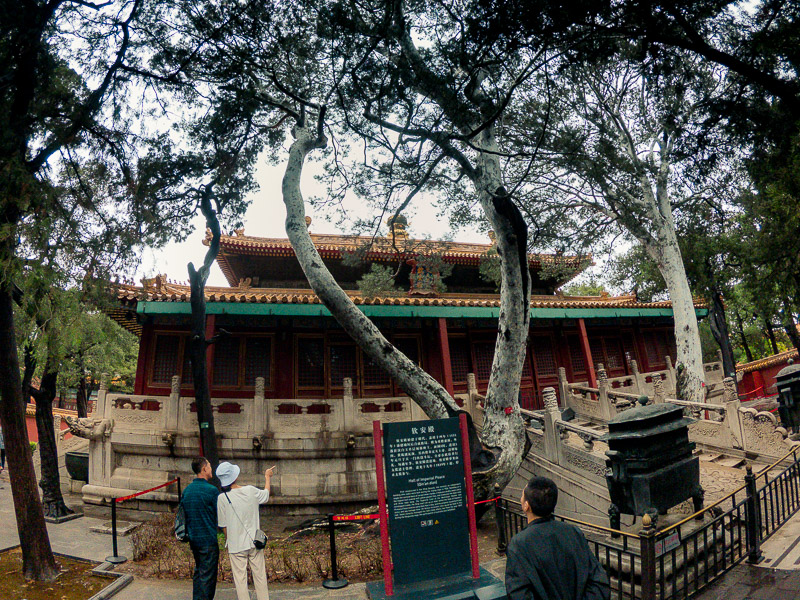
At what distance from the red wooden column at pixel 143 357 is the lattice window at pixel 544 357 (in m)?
12.8

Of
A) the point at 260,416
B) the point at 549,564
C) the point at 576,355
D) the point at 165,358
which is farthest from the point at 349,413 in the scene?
the point at 576,355

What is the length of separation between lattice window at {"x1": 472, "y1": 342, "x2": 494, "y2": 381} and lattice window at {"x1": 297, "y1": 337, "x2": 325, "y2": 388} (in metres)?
5.33

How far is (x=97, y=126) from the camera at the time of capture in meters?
7.49

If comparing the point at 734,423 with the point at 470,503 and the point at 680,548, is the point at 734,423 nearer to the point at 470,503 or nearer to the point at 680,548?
the point at 680,548

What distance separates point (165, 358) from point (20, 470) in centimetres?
795

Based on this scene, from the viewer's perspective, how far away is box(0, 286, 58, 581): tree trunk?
6.12 metres

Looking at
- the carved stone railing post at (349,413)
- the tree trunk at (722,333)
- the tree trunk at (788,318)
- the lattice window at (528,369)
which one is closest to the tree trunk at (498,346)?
the carved stone railing post at (349,413)

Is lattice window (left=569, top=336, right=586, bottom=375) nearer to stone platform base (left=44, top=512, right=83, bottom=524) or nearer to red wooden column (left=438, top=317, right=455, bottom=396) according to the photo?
red wooden column (left=438, top=317, right=455, bottom=396)

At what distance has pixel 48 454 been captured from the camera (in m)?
10.1

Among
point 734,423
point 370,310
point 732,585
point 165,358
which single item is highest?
point 370,310

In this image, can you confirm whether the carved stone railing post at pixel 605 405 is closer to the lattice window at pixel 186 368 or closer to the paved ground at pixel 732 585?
the paved ground at pixel 732 585

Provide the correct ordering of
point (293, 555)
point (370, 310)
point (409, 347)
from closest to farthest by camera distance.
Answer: point (293, 555) → point (370, 310) → point (409, 347)

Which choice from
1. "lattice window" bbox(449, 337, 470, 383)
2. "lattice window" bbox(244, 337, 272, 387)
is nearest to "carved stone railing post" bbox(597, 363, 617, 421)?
"lattice window" bbox(449, 337, 470, 383)

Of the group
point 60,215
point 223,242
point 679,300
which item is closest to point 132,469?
point 60,215
